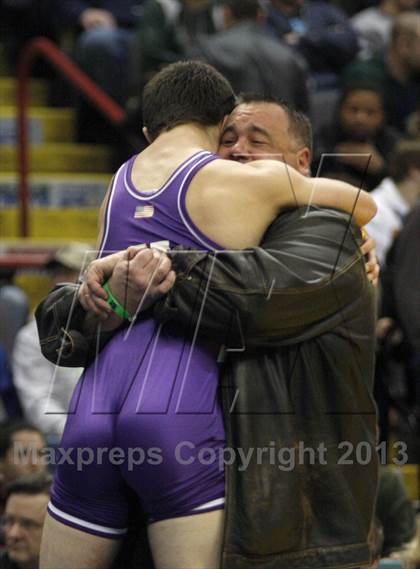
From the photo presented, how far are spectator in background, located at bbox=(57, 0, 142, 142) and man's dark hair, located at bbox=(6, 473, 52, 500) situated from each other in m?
4.01

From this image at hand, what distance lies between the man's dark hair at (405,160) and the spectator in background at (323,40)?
6.84 ft

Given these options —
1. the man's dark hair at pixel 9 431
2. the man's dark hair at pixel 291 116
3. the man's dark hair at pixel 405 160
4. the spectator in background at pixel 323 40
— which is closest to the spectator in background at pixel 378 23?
the spectator in background at pixel 323 40

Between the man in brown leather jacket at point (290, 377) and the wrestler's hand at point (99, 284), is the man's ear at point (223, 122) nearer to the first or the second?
the man in brown leather jacket at point (290, 377)

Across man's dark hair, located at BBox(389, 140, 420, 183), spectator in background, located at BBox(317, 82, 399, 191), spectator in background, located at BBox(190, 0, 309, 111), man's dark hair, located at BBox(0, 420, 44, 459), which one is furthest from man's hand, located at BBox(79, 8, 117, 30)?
man's dark hair, located at BBox(0, 420, 44, 459)

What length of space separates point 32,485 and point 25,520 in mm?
136

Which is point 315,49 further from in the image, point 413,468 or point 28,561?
point 28,561

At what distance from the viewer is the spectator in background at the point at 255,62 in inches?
279

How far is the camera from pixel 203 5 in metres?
8.63

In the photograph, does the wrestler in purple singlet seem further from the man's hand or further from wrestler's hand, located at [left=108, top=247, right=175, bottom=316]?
the man's hand

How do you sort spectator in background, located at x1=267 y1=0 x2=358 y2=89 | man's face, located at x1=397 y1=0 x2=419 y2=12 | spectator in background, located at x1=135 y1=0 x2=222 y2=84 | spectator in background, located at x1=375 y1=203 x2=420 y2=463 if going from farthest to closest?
man's face, located at x1=397 y1=0 x2=419 y2=12 → spectator in background, located at x1=267 y1=0 x2=358 y2=89 → spectator in background, located at x1=135 y1=0 x2=222 y2=84 → spectator in background, located at x1=375 y1=203 x2=420 y2=463

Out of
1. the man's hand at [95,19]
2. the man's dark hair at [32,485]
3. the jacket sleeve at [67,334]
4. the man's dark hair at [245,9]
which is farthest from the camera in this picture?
the man's hand at [95,19]

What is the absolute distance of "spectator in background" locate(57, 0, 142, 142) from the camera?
9.52 meters

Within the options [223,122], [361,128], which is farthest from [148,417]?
[361,128]

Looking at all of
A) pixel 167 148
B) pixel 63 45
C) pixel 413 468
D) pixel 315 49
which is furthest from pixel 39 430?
pixel 63 45
